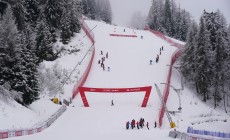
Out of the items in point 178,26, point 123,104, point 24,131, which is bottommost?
point 123,104

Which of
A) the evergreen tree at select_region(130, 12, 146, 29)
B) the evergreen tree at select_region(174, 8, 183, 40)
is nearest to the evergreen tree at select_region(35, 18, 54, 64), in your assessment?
the evergreen tree at select_region(174, 8, 183, 40)

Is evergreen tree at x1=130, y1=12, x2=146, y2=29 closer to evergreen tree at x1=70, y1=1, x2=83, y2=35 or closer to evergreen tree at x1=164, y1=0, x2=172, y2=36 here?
evergreen tree at x1=164, y1=0, x2=172, y2=36

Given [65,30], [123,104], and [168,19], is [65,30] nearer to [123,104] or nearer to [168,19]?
[123,104]

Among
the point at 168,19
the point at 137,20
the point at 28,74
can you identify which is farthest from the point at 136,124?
the point at 137,20

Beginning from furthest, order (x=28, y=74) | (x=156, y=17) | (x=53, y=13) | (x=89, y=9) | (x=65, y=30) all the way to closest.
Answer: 1. (x=89, y=9)
2. (x=156, y=17)
3. (x=53, y=13)
4. (x=65, y=30)
5. (x=28, y=74)

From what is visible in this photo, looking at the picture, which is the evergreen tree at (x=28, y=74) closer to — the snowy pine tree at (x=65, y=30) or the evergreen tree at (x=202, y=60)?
the evergreen tree at (x=202, y=60)

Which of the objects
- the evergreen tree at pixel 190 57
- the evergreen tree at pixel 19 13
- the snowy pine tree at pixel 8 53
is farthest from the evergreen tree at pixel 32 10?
the snowy pine tree at pixel 8 53

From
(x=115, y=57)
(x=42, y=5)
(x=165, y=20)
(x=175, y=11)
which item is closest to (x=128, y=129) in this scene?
(x=115, y=57)

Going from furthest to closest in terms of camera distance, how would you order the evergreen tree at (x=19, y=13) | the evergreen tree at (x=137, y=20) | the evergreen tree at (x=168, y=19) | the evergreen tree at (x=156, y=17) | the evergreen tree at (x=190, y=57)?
the evergreen tree at (x=137, y=20)
the evergreen tree at (x=168, y=19)
the evergreen tree at (x=156, y=17)
the evergreen tree at (x=190, y=57)
the evergreen tree at (x=19, y=13)
